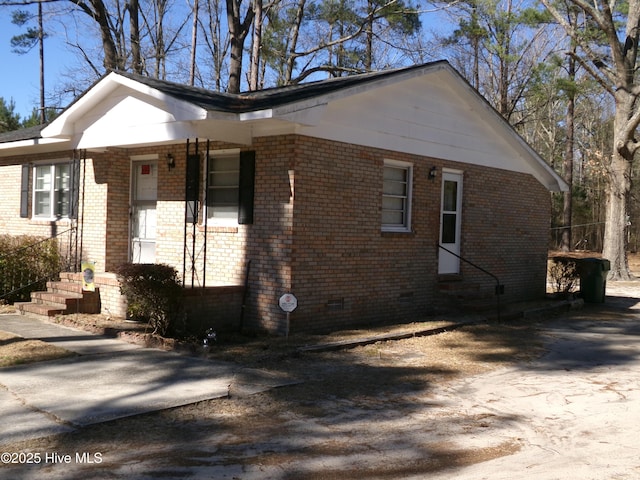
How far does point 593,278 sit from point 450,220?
4.73 metres

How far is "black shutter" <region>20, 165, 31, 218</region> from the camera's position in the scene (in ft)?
47.5

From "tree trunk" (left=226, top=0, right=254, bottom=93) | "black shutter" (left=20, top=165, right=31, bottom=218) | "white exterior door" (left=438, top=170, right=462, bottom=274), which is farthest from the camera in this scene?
"tree trunk" (left=226, top=0, right=254, bottom=93)

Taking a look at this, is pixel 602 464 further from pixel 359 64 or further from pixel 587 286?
pixel 359 64

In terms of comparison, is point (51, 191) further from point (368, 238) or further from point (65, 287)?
point (368, 238)

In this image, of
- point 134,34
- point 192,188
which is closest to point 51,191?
point 192,188

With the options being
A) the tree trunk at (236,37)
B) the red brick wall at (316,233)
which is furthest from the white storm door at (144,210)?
the tree trunk at (236,37)

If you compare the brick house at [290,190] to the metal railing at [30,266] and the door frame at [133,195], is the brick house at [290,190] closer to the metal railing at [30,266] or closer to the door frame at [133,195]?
the door frame at [133,195]

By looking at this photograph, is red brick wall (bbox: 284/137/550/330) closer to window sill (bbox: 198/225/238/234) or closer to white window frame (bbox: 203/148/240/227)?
window sill (bbox: 198/225/238/234)

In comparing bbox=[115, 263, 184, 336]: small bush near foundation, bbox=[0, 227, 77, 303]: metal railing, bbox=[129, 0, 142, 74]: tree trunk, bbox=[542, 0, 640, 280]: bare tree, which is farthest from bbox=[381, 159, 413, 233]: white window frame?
bbox=[129, 0, 142, 74]: tree trunk

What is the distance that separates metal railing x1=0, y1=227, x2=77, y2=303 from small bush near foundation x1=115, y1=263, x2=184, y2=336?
3.98 metres

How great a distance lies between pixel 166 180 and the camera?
1163 cm

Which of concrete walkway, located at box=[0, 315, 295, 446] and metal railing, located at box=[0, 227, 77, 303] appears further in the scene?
metal railing, located at box=[0, 227, 77, 303]

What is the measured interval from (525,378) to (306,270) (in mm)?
3612

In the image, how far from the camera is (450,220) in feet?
43.8
